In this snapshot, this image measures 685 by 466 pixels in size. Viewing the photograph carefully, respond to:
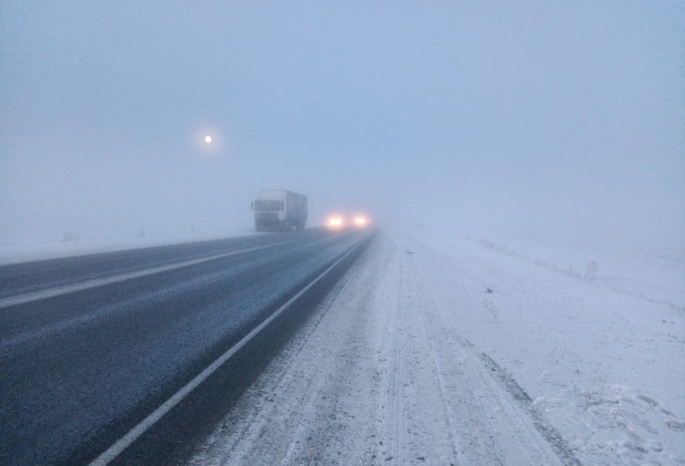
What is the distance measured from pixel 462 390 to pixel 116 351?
4630 millimetres

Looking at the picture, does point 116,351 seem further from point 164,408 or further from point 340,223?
point 340,223

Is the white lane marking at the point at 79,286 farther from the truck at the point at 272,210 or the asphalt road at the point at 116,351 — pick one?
the truck at the point at 272,210

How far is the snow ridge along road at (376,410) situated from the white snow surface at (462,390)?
0.05ft

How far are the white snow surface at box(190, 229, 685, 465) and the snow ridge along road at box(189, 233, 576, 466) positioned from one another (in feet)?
0.05

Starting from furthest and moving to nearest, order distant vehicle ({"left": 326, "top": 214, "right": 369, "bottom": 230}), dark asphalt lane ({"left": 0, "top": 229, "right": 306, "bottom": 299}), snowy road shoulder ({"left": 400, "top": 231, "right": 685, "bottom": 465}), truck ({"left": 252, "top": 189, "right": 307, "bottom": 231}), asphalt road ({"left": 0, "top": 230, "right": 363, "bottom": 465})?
1. distant vehicle ({"left": 326, "top": 214, "right": 369, "bottom": 230})
2. truck ({"left": 252, "top": 189, "right": 307, "bottom": 231})
3. dark asphalt lane ({"left": 0, "top": 229, "right": 306, "bottom": 299})
4. snowy road shoulder ({"left": 400, "top": 231, "right": 685, "bottom": 465})
5. asphalt road ({"left": 0, "top": 230, "right": 363, "bottom": 465})

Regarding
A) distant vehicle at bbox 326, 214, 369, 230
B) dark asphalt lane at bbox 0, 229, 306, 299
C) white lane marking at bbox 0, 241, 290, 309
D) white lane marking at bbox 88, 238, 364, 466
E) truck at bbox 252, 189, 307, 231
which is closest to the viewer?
white lane marking at bbox 88, 238, 364, 466

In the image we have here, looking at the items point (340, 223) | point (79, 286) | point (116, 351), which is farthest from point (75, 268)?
point (340, 223)

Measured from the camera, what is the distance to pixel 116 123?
11619cm

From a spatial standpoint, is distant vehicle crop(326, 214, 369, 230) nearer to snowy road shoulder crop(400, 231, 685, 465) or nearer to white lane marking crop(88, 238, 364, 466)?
snowy road shoulder crop(400, 231, 685, 465)

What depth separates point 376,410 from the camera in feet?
12.1

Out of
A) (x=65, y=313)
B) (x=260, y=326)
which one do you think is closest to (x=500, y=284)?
(x=260, y=326)

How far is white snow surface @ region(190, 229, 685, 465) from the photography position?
312 cm

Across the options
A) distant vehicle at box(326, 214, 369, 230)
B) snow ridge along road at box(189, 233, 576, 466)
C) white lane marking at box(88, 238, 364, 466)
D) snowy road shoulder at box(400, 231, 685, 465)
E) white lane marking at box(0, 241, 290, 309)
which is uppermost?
distant vehicle at box(326, 214, 369, 230)

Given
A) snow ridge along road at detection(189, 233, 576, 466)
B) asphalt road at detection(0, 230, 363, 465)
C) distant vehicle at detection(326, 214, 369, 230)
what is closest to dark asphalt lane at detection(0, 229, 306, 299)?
asphalt road at detection(0, 230, 363, 465)
